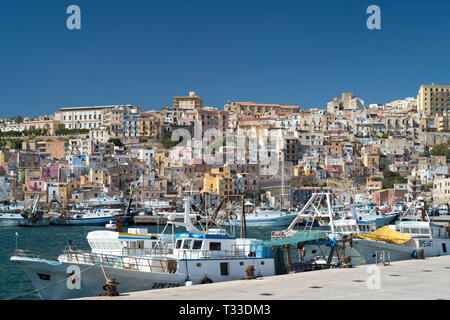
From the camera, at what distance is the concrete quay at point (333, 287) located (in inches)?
607

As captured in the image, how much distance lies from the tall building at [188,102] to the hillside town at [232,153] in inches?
9.0

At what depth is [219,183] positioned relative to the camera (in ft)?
298

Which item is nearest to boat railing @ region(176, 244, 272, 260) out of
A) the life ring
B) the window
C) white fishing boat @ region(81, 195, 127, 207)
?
the window

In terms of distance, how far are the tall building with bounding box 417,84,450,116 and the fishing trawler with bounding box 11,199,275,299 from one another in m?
130

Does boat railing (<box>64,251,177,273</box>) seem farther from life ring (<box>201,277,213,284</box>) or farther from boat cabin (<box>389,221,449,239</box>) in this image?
boat cabin (<box>389,221,449,239</box>)

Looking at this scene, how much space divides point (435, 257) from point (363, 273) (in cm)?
728

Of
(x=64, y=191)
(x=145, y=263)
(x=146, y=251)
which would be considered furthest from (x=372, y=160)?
(x=145, y=263)

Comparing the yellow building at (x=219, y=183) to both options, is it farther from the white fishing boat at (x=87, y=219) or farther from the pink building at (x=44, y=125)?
the pink building at (x=44, y=125)

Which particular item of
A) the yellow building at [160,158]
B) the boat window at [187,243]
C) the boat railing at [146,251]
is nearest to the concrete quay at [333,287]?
the boat window at [187,243]

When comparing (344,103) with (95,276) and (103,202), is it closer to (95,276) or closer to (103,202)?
(103,202)

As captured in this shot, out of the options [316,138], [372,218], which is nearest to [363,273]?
[372,218]
